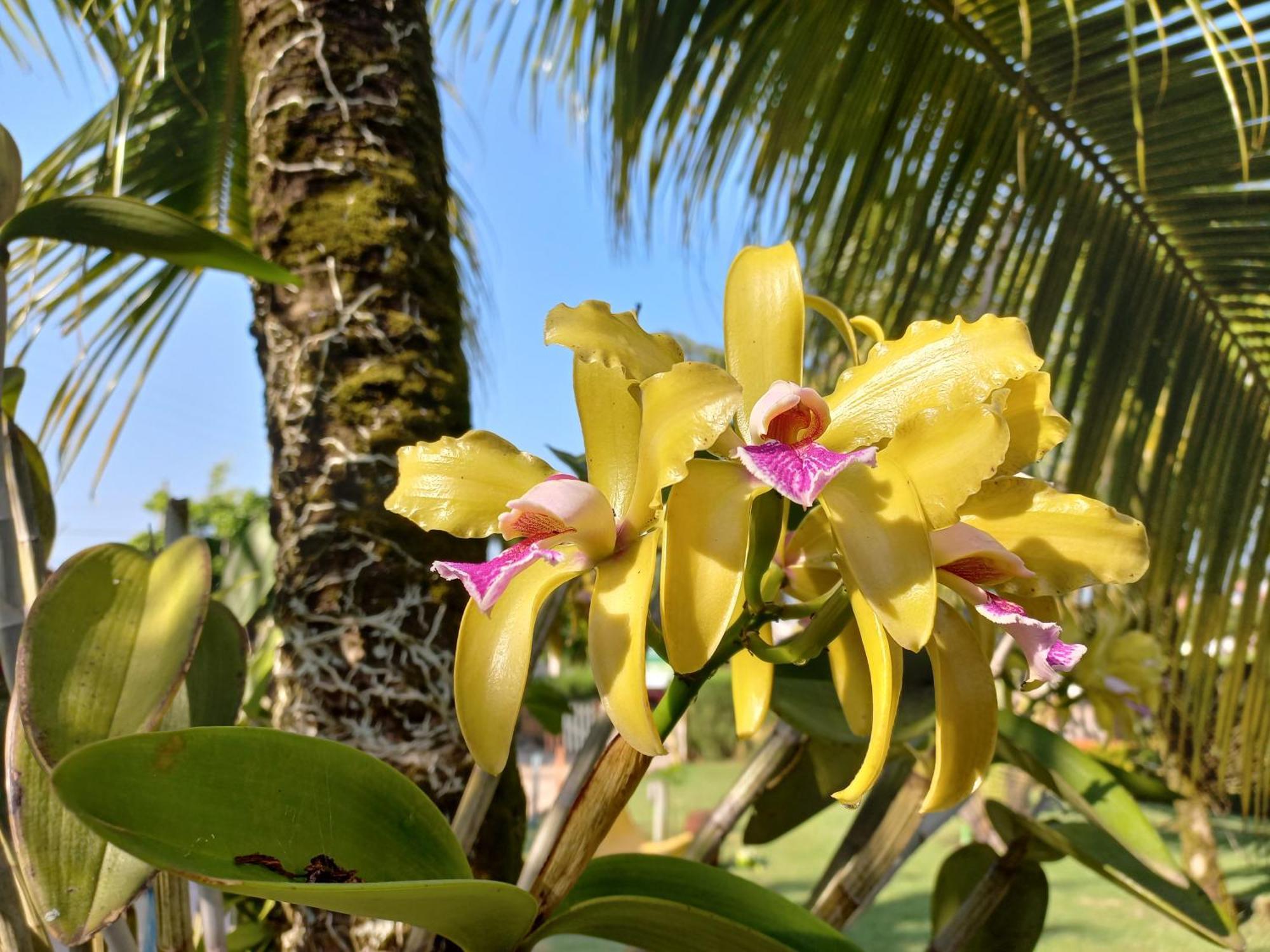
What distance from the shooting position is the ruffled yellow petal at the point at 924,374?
12.6 inches

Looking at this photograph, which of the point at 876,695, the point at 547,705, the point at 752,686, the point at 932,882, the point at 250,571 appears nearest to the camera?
the point at 876,695

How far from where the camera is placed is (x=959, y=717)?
0.34 metres

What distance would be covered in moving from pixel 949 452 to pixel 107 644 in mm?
369

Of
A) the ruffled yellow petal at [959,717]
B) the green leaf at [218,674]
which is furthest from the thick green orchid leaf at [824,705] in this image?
the green leaf at [218,674]

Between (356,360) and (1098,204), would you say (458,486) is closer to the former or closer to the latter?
(356,360)

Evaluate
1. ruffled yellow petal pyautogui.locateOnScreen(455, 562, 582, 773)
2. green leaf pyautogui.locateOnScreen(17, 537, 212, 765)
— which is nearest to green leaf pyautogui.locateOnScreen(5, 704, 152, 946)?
green leaf pyautogui.locateOnScreen(17, 537, 212, 765)

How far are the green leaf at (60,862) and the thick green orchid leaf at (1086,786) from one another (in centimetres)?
51


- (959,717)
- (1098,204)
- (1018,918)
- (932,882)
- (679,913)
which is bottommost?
(932,882)

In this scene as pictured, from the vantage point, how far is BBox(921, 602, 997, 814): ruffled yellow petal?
332 millimetres

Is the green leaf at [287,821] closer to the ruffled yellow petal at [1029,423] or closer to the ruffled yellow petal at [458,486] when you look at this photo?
the ruffled yellow petal at [458,486]

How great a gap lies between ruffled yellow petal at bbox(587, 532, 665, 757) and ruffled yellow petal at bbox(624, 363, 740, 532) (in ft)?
0.12

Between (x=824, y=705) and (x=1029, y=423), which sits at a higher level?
(x=1029, y=423)

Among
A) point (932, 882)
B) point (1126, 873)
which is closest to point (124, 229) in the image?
point (1126, 873)

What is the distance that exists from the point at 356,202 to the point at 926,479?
479 mm
